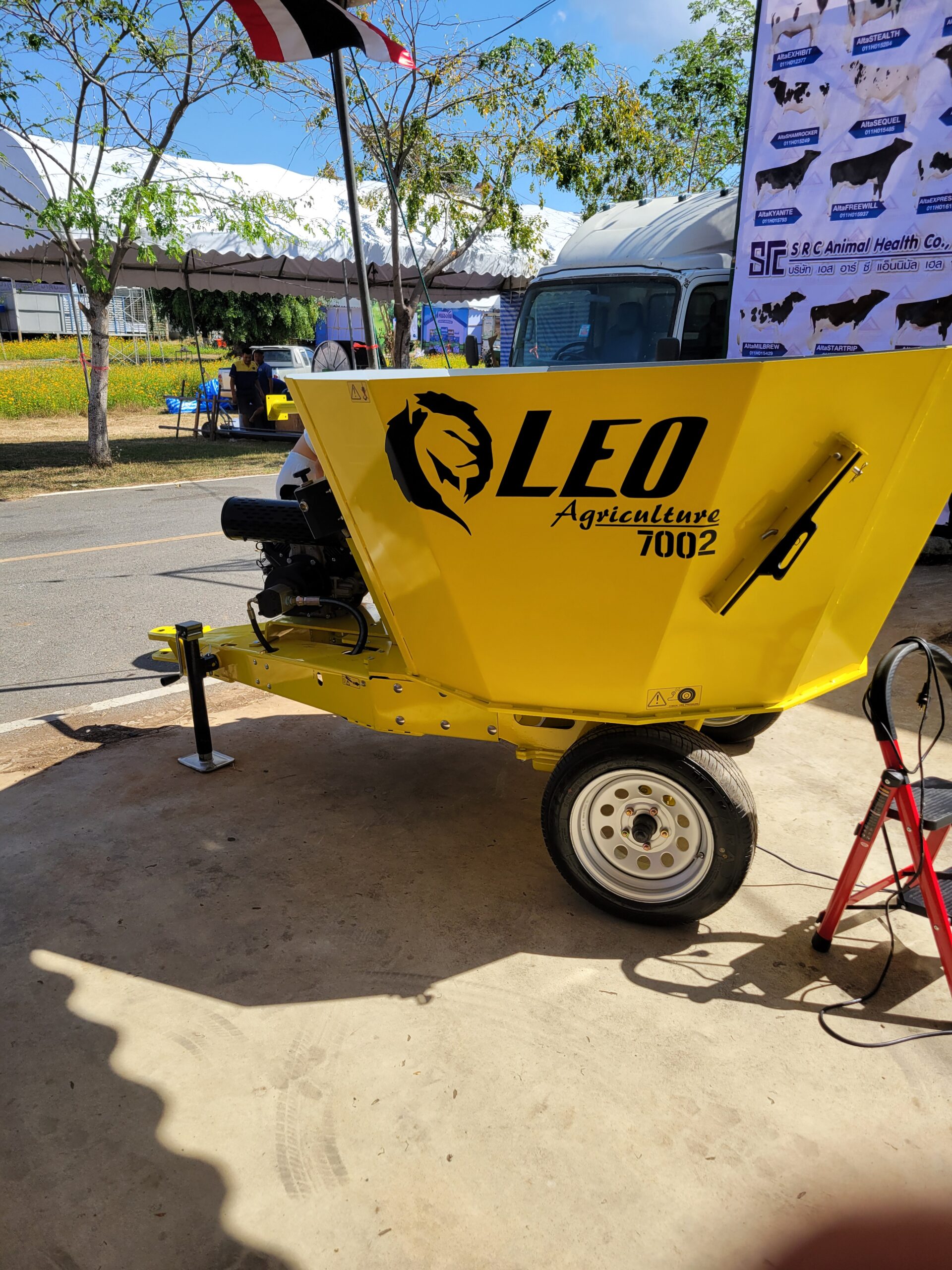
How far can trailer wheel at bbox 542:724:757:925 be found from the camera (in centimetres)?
282

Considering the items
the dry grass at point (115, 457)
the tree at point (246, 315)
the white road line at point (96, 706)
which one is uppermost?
the tree at point (246, 315)

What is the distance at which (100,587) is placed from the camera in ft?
23.8

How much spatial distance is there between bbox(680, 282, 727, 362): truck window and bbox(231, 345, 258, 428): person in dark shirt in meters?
12.2

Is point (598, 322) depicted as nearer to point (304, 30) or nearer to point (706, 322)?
point (706, 322)

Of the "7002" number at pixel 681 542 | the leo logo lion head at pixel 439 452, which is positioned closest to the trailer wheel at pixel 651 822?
the "7002" number at pixel 681 542

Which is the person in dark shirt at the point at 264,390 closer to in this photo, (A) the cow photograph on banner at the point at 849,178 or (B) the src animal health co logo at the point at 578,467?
(A) the cow photograph on banner at the point at 849,178

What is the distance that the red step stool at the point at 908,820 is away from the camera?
2.42 meters

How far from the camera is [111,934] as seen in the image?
9.64 ft

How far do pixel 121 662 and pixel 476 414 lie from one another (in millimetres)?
3838

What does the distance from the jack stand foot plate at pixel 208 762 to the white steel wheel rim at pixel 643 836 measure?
189 cm

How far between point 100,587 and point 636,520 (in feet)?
19.2

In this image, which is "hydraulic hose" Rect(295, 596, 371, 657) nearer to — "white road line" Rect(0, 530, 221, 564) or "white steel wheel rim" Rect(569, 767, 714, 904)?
"white steel wheel rim" Rect(569, 767, 714, 904)

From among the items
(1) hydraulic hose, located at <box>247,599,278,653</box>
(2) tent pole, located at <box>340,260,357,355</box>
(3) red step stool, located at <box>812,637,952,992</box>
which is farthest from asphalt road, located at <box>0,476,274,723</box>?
(3) red step stool, located at <box>812,637,952,992</box>

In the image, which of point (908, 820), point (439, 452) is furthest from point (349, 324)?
point (908, 820)
